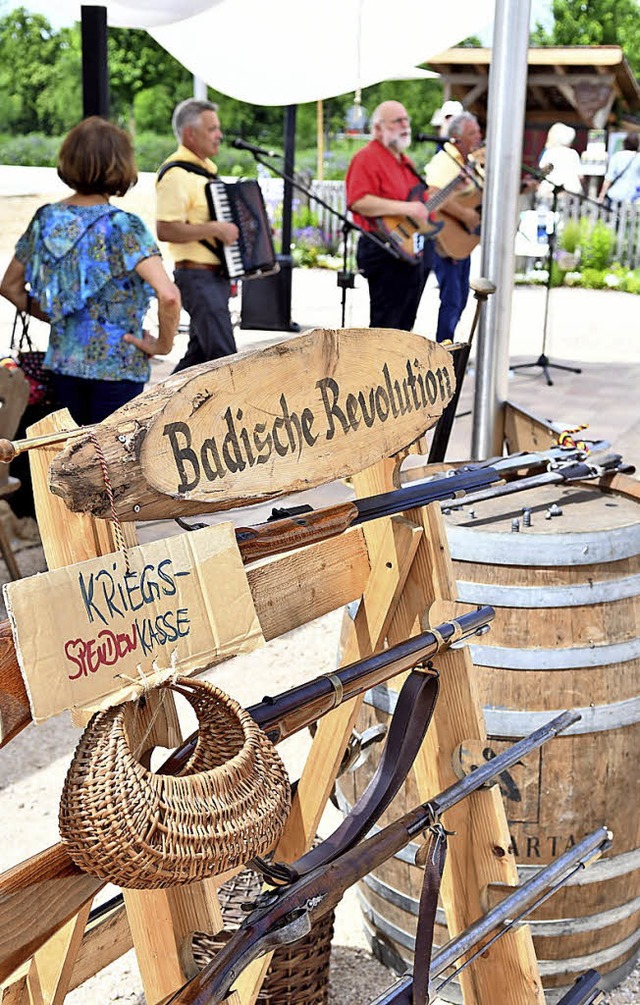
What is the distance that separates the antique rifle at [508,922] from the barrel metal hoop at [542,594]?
372mm

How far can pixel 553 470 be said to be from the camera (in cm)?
192

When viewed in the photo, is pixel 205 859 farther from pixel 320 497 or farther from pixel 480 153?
pixel 480 153

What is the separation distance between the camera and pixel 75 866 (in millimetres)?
1034

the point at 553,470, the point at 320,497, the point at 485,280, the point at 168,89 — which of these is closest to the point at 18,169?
the point at 168,89

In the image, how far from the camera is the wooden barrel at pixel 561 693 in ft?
6.06

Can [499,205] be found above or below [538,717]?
above

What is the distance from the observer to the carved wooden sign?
39.8 inches

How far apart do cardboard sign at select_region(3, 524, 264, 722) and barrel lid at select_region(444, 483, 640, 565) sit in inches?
31.9

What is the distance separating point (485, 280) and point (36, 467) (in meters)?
2.41

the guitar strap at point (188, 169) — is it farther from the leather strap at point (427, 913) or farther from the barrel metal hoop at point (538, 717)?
the leather strap at point (427, 913)

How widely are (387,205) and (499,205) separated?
3.17m

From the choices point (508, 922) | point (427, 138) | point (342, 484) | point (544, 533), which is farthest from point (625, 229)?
point (508, 922)

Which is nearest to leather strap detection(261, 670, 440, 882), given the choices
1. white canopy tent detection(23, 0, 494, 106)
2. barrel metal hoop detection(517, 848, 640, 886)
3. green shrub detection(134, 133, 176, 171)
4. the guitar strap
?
barrel metal hoop detection(517, 848, 640, 886)

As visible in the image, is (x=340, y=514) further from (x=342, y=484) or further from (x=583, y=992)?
(x=342, y=484)
